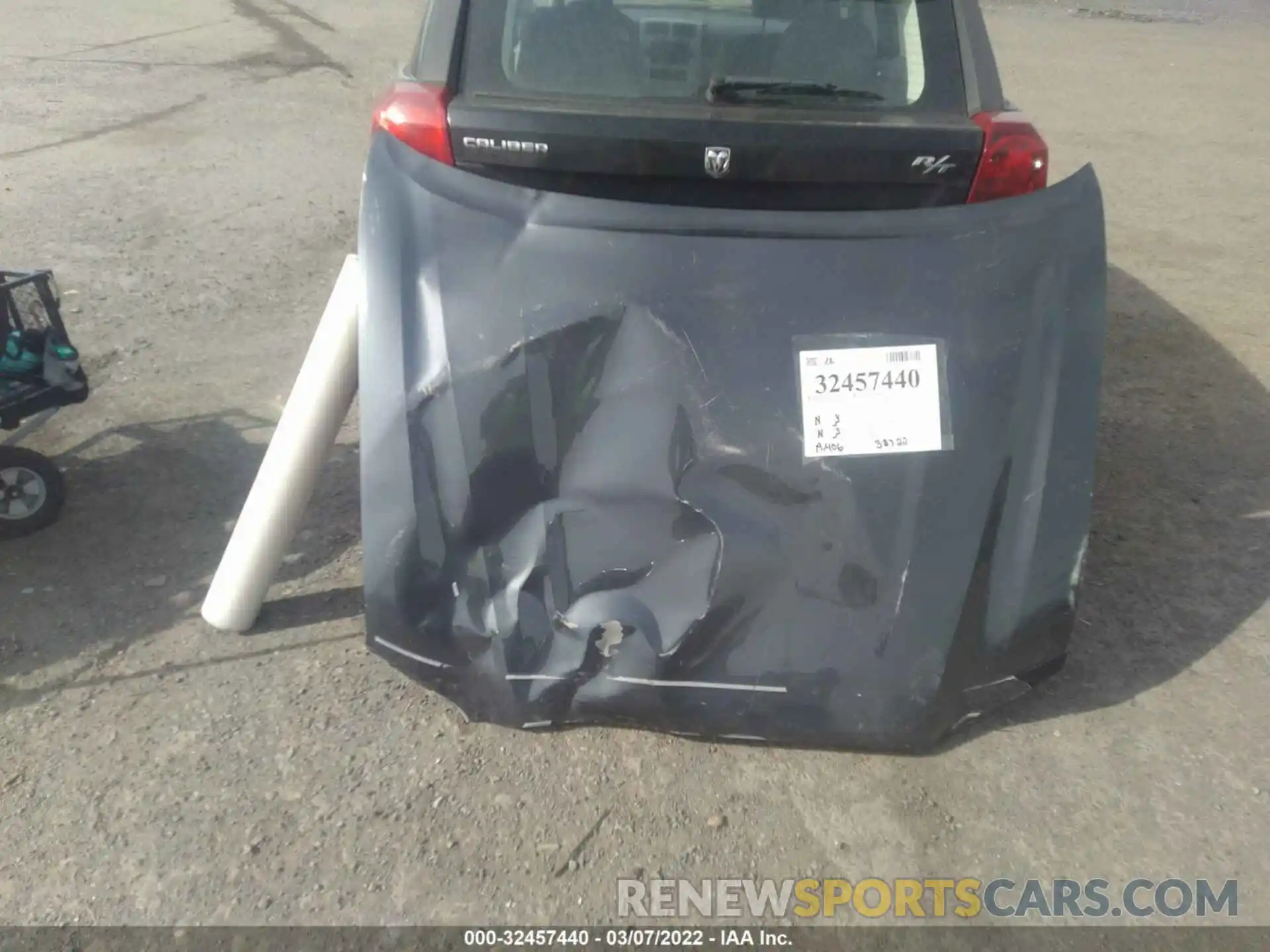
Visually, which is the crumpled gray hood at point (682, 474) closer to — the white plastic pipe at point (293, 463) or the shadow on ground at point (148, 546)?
the white plastic pipe at point (293, 463)

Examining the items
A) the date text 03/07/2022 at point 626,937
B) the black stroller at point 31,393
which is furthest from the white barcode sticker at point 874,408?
the black stroller at point 31,393

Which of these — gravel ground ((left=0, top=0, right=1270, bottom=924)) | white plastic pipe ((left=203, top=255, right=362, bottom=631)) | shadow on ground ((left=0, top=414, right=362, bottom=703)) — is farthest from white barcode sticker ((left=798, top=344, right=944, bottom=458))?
shadow on ground ((left=0, top=414, right=362, bottom=703))

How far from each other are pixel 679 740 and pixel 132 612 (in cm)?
156

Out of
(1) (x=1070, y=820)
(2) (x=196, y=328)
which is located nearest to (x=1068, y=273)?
(1) (x=1070, y=820)

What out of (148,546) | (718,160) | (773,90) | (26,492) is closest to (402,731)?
(148,546)

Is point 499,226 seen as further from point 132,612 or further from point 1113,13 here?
point 1113,13

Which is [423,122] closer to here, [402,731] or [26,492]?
[402,731]

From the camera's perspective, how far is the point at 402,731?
8.68ft

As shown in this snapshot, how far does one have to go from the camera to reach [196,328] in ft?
15.1

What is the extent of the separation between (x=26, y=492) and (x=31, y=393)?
30 centimetres

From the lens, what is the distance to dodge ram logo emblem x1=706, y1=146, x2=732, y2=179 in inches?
107

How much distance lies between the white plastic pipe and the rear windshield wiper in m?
1.06

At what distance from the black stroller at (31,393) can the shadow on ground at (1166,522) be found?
2.76m

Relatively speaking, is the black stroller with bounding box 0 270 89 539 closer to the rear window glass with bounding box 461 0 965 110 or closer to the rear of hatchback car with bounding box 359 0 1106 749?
the rear of hatchback car with bounding box 359 0 1106 749
